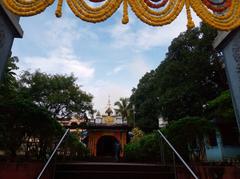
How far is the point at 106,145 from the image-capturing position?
2178 centimetres

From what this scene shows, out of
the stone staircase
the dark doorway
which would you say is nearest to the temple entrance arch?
the dark doorway

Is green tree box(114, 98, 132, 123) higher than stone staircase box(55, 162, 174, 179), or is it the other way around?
green tree box(114, 98, 132, 123)

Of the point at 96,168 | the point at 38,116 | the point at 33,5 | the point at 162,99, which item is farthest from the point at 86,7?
the point at 162,99

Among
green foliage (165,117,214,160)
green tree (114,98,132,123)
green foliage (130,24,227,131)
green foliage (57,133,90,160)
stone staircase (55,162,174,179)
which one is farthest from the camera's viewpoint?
green tree (114,98,132,123)

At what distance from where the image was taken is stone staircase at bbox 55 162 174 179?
4301 millimetres

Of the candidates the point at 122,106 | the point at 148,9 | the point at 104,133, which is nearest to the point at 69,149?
the point at 148,9

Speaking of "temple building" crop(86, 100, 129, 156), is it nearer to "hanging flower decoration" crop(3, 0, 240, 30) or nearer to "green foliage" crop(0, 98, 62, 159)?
"green foliage" crop(0, 98, 62, 159)

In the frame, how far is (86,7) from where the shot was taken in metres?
3.19

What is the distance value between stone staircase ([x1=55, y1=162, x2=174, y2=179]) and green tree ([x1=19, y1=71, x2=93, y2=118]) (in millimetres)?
15194

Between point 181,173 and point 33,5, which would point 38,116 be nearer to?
point 33,5

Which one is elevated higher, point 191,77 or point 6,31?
point 191,77

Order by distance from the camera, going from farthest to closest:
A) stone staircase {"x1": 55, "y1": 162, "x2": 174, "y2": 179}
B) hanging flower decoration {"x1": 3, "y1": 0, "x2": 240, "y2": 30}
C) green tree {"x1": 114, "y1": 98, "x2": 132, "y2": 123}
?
1. green tree {"x1": 114, "y1": 98, "x2": 132, "y2": 123}
2. stone staircase {"x1": 55, "y1": 162, "x2": 174, "y2": 179}
3. hanging flower decoration {"x1": 3, "y1": 0, "x2": 240, "y2": 30}

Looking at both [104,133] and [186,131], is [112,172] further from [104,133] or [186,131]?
[104,133]

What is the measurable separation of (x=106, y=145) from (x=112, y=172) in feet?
58.8
